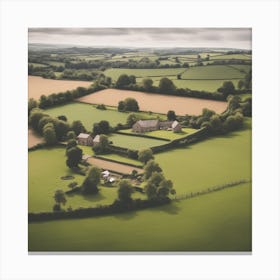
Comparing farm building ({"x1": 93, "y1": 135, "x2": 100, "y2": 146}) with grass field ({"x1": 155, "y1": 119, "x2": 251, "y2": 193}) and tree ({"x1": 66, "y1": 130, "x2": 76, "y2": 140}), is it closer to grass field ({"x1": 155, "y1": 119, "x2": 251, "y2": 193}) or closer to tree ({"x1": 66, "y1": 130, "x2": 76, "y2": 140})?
tree ({"x1": 66, "y1": 130, "x2": 76, "y2": 140})

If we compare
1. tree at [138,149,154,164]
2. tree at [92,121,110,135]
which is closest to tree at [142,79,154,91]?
tree at [92,121,110,135]

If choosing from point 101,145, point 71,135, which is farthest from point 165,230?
point 71,135

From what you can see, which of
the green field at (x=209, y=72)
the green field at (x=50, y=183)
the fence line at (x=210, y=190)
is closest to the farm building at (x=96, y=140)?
the green field at (x=50, y=183)

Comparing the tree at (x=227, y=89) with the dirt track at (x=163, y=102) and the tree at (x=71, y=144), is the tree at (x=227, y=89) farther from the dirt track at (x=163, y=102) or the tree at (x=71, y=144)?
the tree at (x=71, y=144)

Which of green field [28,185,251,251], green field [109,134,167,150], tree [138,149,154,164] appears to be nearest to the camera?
green field [28,185,251,251]

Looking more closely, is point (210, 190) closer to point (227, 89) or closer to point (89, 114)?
point (227, 89)
